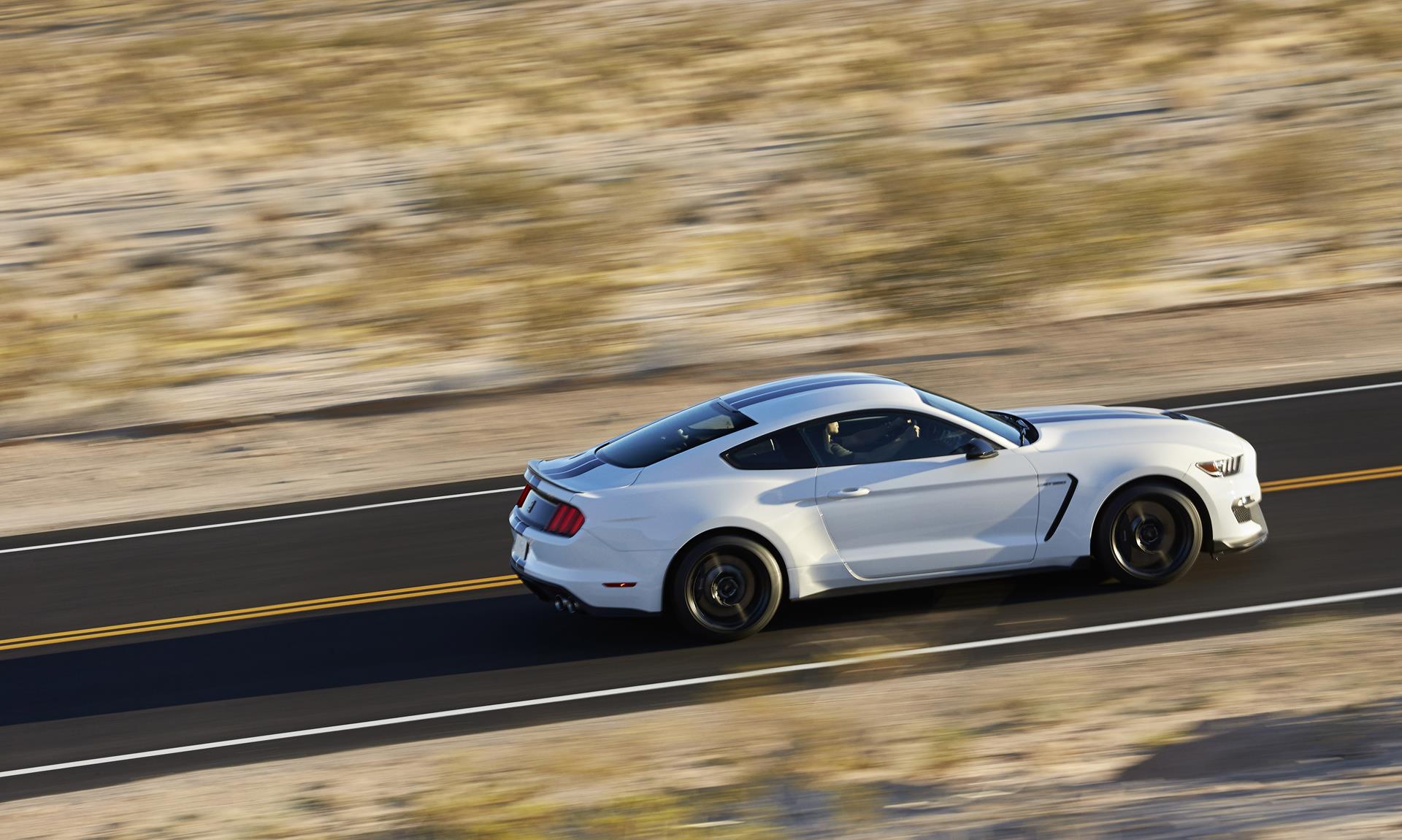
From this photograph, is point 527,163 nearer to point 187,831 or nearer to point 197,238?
point 197,238

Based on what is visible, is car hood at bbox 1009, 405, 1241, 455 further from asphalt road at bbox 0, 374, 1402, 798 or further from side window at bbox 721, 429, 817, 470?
side window at bbox 721, 429, 817, 470

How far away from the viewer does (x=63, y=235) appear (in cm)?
2436

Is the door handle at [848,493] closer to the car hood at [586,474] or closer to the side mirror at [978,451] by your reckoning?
the side mirror at [978,451]

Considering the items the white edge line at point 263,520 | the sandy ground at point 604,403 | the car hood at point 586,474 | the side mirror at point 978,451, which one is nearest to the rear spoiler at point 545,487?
the car hood at point 586,474

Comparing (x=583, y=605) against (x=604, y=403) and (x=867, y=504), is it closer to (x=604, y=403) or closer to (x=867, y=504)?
(x=867, y=504)

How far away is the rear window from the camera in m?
9.42

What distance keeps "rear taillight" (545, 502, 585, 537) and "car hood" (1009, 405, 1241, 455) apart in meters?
2.88

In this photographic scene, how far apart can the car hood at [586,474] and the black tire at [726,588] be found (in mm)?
604

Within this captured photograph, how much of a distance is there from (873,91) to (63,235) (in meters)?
14.2

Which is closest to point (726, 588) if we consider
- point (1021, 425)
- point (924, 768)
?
point (924, 768)

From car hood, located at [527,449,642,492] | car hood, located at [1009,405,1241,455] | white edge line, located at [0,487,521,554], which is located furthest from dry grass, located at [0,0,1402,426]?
car hood, located at [1009,405,1241,455]

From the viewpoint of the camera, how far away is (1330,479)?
12.0 meters

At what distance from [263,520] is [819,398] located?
20.3ft

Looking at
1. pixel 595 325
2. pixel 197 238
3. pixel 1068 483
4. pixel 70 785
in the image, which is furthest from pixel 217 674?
pixel 197 238
